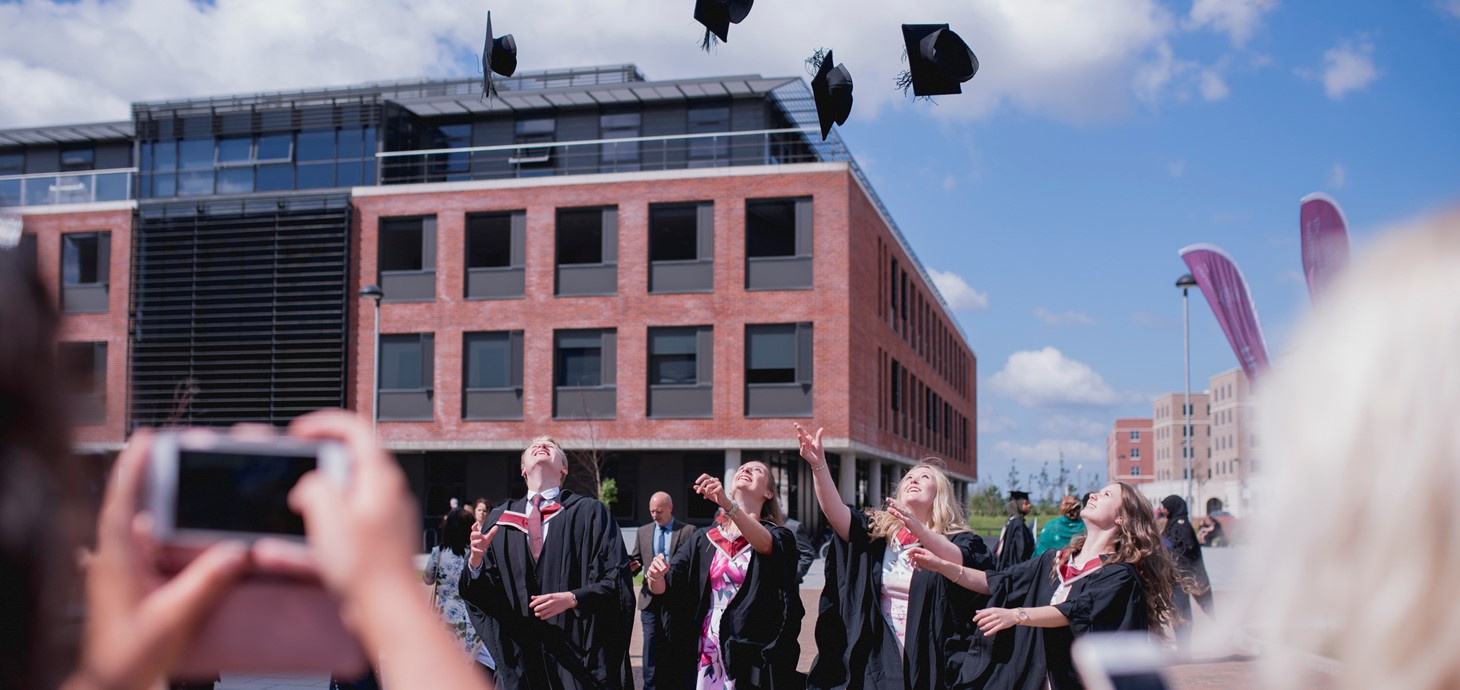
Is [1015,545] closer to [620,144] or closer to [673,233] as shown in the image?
[673,233]

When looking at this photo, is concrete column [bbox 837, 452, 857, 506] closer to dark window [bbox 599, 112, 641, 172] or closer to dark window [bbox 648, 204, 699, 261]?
dark window [bbox 648, 204, 699, 261]

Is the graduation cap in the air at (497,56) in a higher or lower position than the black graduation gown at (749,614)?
higher

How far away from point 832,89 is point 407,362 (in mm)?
29992

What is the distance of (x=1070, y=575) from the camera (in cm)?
665

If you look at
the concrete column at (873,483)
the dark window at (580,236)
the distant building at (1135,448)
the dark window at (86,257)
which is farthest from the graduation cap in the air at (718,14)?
the distant building at (1135,448)

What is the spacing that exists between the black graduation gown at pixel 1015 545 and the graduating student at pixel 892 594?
5.45 metres

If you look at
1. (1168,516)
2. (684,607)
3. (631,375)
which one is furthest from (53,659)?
(631,375)

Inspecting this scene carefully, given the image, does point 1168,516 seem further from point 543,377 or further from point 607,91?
point 607,91

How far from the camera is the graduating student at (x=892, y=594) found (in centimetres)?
717

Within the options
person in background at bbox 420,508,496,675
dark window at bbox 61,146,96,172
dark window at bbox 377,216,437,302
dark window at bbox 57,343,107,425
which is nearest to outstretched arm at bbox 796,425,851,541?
person in background at bbox 420,508,496,675

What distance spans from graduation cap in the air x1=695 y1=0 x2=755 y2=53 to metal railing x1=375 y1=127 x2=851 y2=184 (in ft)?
93.0

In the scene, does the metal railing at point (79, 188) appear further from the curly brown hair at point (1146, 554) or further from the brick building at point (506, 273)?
the curly brown hair at point (1146, 554)

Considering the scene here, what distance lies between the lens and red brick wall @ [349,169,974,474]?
110 feet

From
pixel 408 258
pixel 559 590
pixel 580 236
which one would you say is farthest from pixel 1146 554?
pixel 408 258
